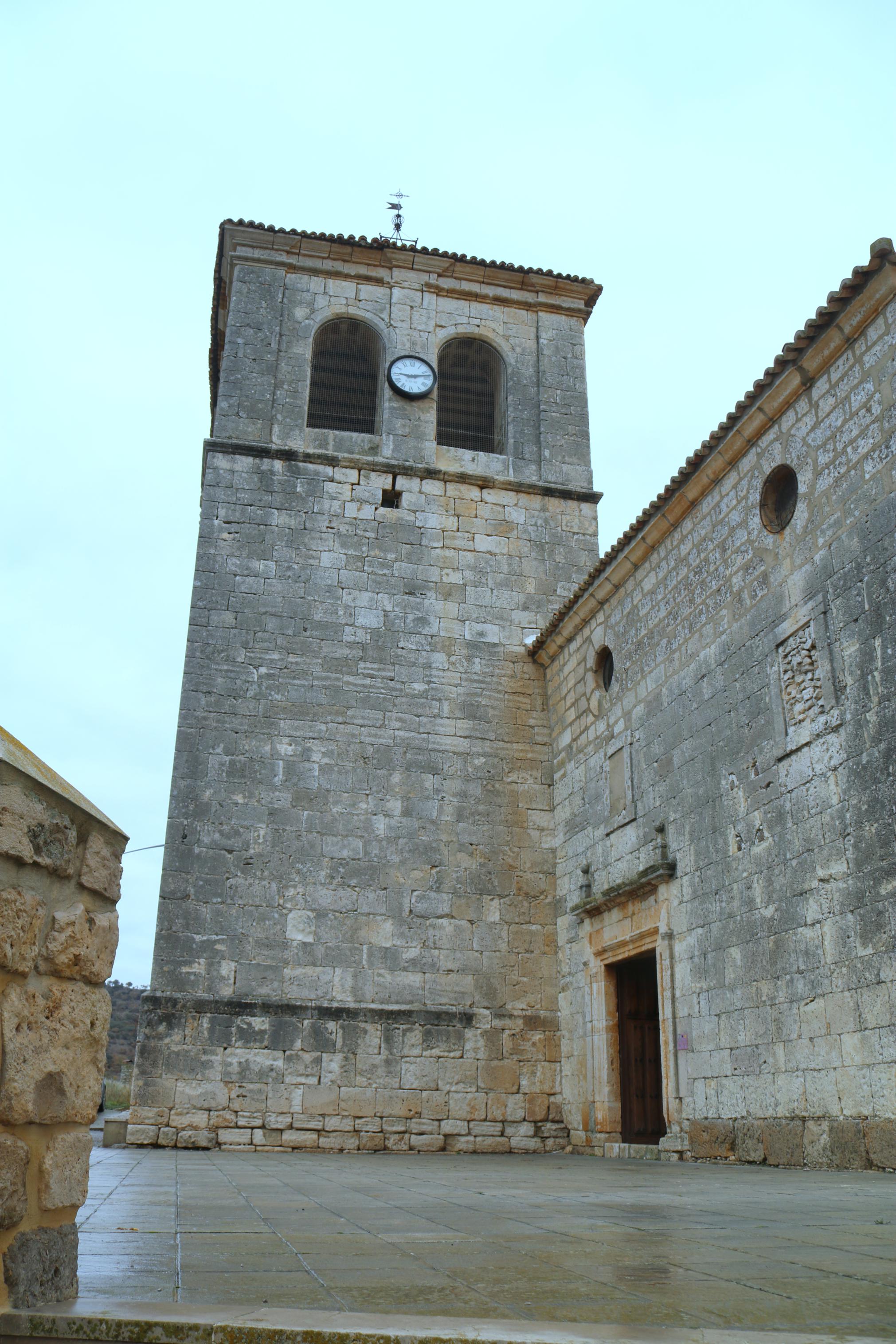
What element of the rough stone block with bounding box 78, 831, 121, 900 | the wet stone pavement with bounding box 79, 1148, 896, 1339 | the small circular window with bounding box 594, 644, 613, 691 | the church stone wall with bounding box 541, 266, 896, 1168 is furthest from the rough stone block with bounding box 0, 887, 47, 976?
the small circular window with bounding box 594, 644, 613, 691

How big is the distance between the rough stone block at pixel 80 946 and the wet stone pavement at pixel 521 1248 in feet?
2.16

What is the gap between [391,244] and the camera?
13664mm

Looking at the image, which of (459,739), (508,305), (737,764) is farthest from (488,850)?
(508,305)

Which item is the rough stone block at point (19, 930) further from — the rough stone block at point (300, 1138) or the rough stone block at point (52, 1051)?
the rough stone block at point (300, 1138)

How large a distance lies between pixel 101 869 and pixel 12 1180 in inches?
26.6

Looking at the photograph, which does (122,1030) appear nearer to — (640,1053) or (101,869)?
(640,1053)

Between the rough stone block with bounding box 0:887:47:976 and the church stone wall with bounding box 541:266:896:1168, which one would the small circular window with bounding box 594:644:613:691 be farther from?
the rough stone block with bounding box 0:887:47:976

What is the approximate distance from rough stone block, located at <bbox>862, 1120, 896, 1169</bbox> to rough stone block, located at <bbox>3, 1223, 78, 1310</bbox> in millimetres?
4744

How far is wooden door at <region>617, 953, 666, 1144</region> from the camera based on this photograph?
9492 millimetres

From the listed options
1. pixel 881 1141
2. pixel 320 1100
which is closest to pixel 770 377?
pixel 881 1141

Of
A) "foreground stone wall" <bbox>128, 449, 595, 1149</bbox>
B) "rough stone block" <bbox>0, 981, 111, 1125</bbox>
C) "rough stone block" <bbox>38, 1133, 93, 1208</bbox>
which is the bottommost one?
"rough stone block" <bbox>38, 1133, 93, 1208</bbox>

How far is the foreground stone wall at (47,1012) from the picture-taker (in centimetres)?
212

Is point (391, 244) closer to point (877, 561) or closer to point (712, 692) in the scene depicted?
point (712, 692)

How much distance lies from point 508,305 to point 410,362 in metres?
1.84
